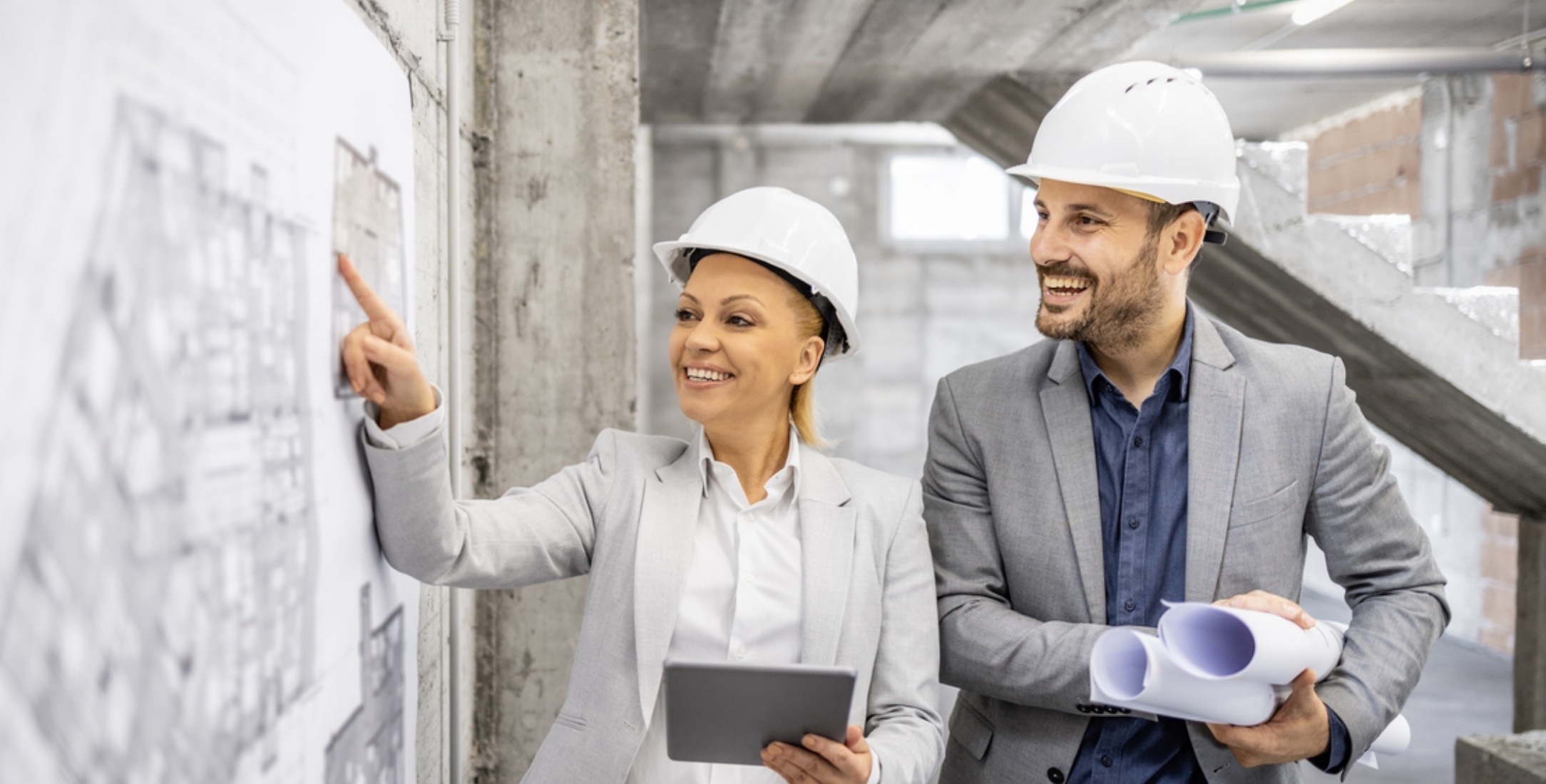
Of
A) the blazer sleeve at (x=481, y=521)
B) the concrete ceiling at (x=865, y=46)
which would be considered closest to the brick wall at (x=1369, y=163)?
the concrete ceiling at (x=865, y=46)

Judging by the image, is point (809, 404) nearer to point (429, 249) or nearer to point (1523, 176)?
point (429, 249)

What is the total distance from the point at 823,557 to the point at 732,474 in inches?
8.0

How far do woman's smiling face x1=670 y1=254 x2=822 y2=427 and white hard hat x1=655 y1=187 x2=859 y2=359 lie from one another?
0.04m

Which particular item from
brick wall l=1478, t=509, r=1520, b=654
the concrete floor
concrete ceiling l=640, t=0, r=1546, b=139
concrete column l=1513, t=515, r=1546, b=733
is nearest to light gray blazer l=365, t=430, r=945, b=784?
concrete ceiling l=640, t=0, r=1546, b=139

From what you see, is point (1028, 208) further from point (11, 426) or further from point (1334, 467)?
point (11, 426)

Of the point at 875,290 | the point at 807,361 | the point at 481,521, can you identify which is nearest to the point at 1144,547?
the point at 807,361

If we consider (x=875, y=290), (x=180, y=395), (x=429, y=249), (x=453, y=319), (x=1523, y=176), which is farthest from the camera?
(x=875, y=290)

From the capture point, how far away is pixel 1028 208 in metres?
10.5

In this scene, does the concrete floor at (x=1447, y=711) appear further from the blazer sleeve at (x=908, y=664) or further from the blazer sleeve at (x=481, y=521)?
the blazer sleeve at (x=481, y=521)

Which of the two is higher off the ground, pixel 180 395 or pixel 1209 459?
pixel 180 395

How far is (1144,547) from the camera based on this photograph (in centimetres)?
180

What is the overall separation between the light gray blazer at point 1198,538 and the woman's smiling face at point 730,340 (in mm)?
443

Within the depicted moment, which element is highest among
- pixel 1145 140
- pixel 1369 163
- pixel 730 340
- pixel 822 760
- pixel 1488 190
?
pixel 1369 163

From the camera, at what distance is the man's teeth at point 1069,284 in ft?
5.90
